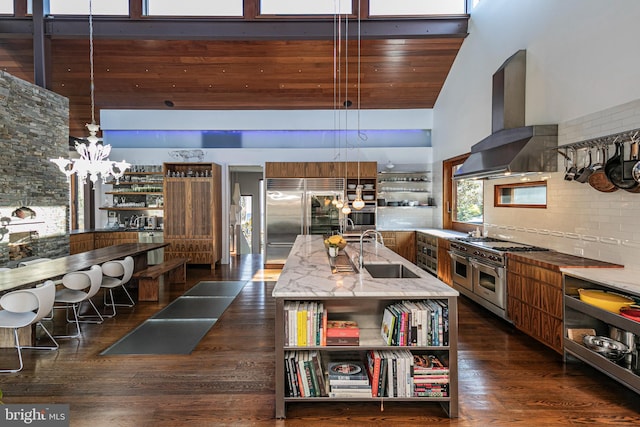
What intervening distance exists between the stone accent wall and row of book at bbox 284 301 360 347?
4.92m

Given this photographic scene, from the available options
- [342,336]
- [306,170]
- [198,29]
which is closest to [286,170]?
[306,170]

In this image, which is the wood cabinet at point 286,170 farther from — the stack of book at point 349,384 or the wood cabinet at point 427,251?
the stack of book at point 349,384

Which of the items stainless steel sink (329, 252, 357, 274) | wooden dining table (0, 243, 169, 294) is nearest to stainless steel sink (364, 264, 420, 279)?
stainless steel sink (329, 252, 357, 274)

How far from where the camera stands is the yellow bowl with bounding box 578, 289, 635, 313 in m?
2.70

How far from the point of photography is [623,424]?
7.61ft

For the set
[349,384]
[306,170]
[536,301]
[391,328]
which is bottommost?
[349,384]

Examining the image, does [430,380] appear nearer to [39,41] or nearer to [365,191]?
[365,191]

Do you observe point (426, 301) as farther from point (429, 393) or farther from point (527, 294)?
point (527, 294)

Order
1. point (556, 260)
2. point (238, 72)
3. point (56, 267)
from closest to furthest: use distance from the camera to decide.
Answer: point (556, 260)
point (56, 267)
point (238, 72)

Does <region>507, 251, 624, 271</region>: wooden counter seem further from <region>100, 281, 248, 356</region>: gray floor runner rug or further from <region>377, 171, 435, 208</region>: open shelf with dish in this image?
<region>377, 171, 435, 208</region>: open shelf with dish

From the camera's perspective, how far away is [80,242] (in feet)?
24.2

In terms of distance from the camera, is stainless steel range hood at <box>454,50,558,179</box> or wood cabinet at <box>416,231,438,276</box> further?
wood cabinet at <box>416,231,438,276</box>

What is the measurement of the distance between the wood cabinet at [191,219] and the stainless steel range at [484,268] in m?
5.08

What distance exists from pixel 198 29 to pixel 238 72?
1084mm
